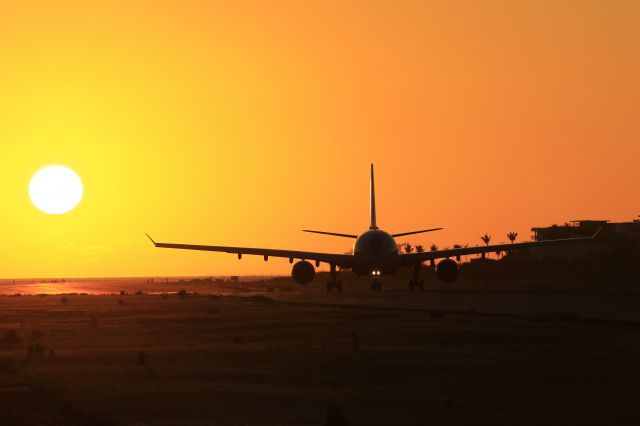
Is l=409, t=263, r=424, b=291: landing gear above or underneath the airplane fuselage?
underneath

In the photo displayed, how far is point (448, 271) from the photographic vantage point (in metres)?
67.6

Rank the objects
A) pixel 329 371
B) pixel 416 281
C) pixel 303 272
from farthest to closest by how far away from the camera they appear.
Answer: pixel 416 281, pixel 303 272, pixel 329 371

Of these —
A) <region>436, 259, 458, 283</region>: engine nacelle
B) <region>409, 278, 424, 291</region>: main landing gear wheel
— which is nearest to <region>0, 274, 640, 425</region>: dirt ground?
<region>436, 259, 458, 283</region>: engine nacelle

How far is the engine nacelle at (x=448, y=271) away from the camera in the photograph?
67.6 m

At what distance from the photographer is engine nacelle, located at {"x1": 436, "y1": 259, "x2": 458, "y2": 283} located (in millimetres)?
67562

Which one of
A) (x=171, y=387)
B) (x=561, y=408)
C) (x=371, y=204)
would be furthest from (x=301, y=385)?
(x=371, y=204)

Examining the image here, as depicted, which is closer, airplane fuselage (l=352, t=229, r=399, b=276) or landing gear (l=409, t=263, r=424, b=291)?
airplane fuselage (l=352, t=229, r=399, b=276)

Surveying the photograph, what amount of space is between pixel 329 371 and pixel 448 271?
4898cm

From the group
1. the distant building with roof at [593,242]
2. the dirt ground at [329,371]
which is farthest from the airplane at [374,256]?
the distant building with roof at [593,242]

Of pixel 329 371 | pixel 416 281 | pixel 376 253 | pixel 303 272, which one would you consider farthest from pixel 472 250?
pixel 329 371

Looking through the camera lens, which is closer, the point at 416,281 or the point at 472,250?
the point at 416,281

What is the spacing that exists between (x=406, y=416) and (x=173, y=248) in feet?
200

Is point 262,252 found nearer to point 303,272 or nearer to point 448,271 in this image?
point 303,272

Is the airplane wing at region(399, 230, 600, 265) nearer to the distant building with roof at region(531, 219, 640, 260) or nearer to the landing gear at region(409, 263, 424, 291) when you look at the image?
the landing gear at region(409, 263, 424, 291)
